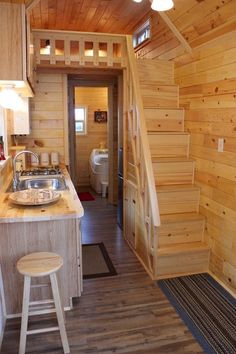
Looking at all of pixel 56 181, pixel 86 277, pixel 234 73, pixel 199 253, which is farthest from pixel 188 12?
pixel 86 277

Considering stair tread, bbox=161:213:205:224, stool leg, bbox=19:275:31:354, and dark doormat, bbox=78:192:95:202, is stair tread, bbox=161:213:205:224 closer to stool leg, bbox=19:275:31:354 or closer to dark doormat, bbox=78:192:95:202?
stool leg, bbox=19:275:31:354

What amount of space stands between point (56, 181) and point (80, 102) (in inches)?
172

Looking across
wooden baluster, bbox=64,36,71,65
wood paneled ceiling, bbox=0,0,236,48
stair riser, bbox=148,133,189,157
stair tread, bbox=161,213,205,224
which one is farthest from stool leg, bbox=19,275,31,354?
wooden baluster, bbox=64,36,71,65

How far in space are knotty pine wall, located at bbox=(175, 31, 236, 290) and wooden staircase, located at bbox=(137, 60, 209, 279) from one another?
0.11m

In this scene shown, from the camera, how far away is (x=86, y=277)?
3.01m

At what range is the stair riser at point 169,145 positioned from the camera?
3.46 m

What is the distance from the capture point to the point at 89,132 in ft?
24.1

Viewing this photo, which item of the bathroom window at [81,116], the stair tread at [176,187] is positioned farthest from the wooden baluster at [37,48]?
the bathroom window at [81,116]

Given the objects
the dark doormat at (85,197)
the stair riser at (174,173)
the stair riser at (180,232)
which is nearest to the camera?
the stair riser at (180,232)

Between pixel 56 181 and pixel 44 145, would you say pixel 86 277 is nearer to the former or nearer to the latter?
pixel 56 181

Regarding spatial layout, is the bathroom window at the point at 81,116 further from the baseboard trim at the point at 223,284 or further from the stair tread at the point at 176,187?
the baseboard trim at the point at 223,284

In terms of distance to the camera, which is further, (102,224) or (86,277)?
(102,224)

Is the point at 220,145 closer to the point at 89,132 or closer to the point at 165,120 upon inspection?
the point at 165,120

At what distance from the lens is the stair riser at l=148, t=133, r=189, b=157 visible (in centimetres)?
346
